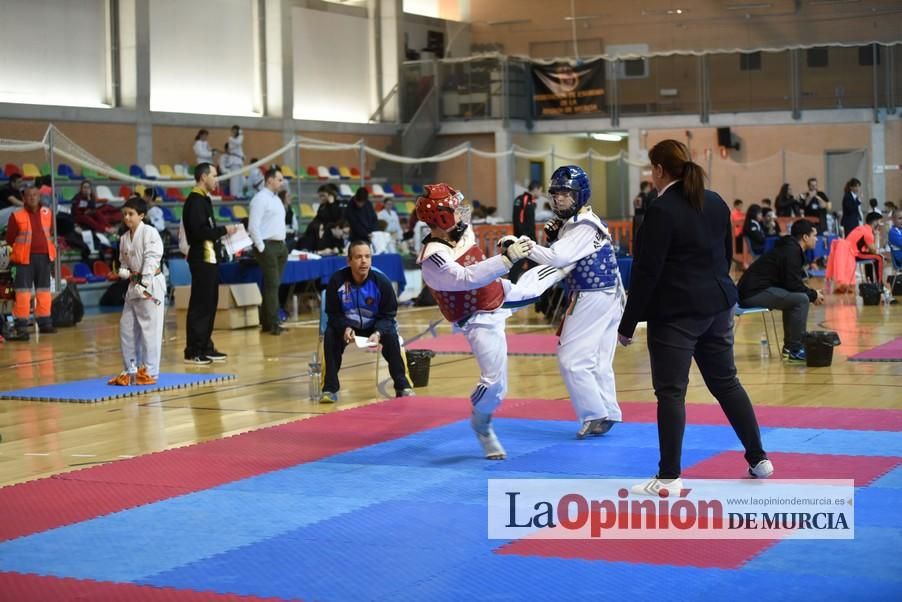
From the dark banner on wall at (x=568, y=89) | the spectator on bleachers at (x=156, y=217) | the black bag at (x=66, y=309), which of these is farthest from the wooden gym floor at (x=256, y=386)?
the dark banner on wall at (x=568, y=89)

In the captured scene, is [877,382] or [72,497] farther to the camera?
[877,382]

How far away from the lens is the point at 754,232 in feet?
68.2

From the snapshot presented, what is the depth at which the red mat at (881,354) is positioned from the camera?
35.0 feet

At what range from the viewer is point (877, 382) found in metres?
9.42

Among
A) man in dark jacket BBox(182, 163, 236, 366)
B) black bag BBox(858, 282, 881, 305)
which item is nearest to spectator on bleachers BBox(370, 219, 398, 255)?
man in dark jacket BBox(182, 163, 236, 366)

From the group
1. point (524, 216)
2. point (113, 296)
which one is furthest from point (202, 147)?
point (524, 216)

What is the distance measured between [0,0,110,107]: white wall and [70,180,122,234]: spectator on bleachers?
3504mm

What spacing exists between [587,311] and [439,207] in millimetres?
1239

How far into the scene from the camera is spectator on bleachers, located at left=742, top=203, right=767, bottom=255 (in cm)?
2077

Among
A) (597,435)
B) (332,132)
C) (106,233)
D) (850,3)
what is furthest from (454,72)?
(597,435)

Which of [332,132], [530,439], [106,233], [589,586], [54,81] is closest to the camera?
[589,586]

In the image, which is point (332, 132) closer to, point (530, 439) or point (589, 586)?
point (530, 439)

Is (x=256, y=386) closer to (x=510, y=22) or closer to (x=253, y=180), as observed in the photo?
(x=253, y=180)

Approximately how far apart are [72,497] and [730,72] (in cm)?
2420
